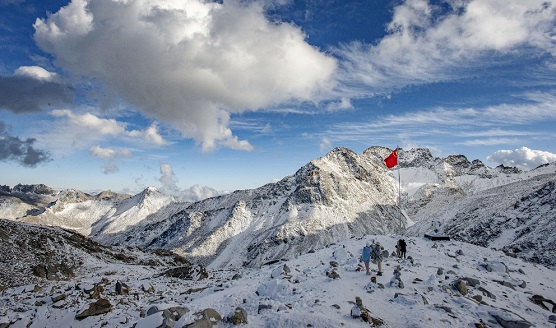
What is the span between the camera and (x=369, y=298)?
55.9ft

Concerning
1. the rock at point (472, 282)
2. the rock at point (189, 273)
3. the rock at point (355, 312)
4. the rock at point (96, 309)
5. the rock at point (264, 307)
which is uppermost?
the rock at point (355, 312)

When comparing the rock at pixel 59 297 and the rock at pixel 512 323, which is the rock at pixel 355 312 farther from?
the rock at pixel 59 297

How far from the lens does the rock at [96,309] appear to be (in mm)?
17719

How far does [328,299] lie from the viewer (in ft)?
55.1

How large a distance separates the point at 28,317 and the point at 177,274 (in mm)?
15811

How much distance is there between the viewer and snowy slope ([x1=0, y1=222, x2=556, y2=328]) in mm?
14391

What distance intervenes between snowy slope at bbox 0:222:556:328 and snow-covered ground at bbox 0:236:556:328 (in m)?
0.05

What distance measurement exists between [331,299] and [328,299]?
0.16 metres

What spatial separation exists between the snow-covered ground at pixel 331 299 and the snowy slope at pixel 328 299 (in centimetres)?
5

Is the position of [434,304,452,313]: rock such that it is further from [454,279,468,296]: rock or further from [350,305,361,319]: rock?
[350,305,361,319]: rock

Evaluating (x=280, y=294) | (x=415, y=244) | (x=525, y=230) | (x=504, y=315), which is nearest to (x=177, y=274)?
(x=280, y=294)

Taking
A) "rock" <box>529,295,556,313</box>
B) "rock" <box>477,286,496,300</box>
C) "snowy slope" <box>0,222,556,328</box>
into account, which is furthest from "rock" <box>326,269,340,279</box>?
"rock" <box>529,295,556,313</box>

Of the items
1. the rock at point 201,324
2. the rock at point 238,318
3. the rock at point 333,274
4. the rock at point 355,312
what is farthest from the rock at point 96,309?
the rock at point 355,312

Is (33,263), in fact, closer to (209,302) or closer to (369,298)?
(209,302)
